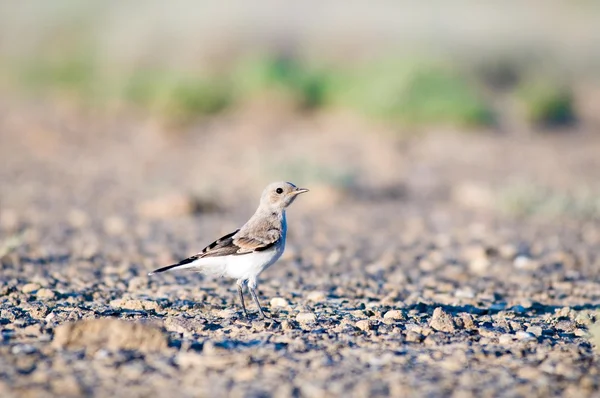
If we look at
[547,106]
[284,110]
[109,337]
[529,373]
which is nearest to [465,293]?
[529,373]

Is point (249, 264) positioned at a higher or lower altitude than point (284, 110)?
lower

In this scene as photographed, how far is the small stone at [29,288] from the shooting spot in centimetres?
610

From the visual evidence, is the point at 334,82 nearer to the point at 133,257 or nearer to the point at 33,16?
the point at 133,257

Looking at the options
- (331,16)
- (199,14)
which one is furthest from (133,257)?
(331,16)

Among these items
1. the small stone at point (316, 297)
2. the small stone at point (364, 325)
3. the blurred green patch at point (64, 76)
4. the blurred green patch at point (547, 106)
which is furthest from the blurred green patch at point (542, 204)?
the blurred green patch at point (64, 76)

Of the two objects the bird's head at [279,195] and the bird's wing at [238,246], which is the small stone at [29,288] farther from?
the bird's head at [279,195]

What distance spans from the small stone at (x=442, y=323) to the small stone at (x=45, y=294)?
116 inches

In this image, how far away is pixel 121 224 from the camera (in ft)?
30.8

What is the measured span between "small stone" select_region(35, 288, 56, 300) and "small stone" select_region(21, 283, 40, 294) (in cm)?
10

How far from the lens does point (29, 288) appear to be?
6.16 meters

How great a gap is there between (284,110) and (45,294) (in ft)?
35.1

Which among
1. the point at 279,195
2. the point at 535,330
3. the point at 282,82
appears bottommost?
the point at 535,330

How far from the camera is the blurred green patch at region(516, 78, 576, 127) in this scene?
16156 millimetres

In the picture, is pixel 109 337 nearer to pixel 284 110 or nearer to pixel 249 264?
pixel 249 264
